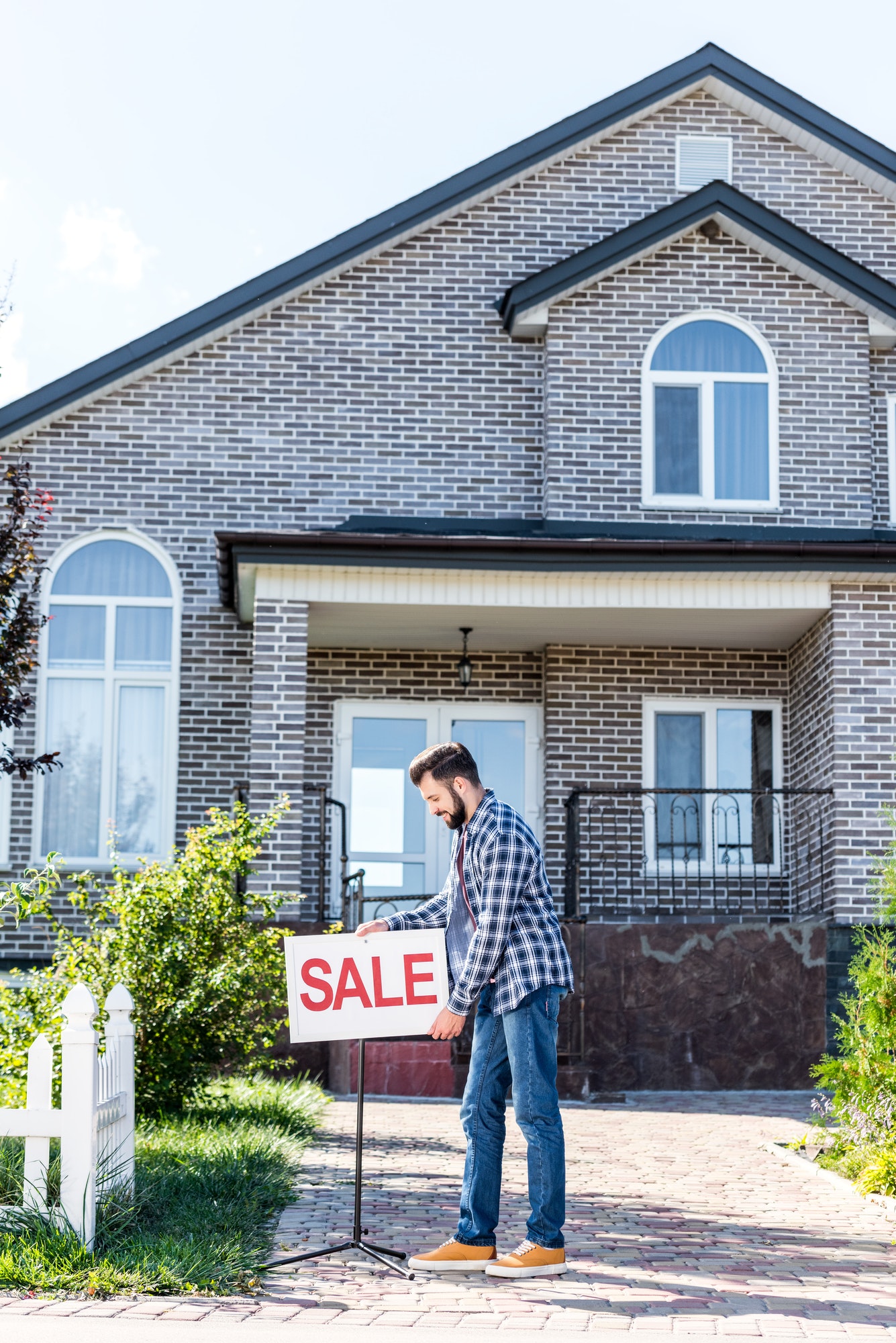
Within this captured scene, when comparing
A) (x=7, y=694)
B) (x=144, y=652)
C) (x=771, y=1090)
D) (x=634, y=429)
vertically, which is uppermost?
(x=634, y=429)

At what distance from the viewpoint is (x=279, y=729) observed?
1182 cm

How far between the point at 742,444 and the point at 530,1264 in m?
9.72

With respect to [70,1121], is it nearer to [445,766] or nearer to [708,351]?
[445,766]

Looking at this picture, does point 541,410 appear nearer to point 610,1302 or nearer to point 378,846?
point 378,846

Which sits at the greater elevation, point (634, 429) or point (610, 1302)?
point (634, 429)

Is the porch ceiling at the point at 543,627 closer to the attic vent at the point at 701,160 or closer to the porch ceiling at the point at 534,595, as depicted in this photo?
the porch ceiling at the point at 534,595

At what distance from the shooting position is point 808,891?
12.7 meters

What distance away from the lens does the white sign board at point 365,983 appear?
218 inches

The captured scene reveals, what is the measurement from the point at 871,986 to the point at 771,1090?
Result: 4282mm

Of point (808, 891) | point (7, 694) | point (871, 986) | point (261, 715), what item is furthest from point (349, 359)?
point (871, 986)

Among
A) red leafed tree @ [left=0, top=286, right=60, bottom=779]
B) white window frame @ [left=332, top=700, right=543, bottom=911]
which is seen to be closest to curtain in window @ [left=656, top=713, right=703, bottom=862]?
white window frame @ [left=332, top=700, right=543, bottom=911]

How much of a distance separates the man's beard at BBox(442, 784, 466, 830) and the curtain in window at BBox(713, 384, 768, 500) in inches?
344

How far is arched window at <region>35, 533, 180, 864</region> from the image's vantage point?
44.5ft

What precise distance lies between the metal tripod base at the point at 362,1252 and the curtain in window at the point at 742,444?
933 centimetres
